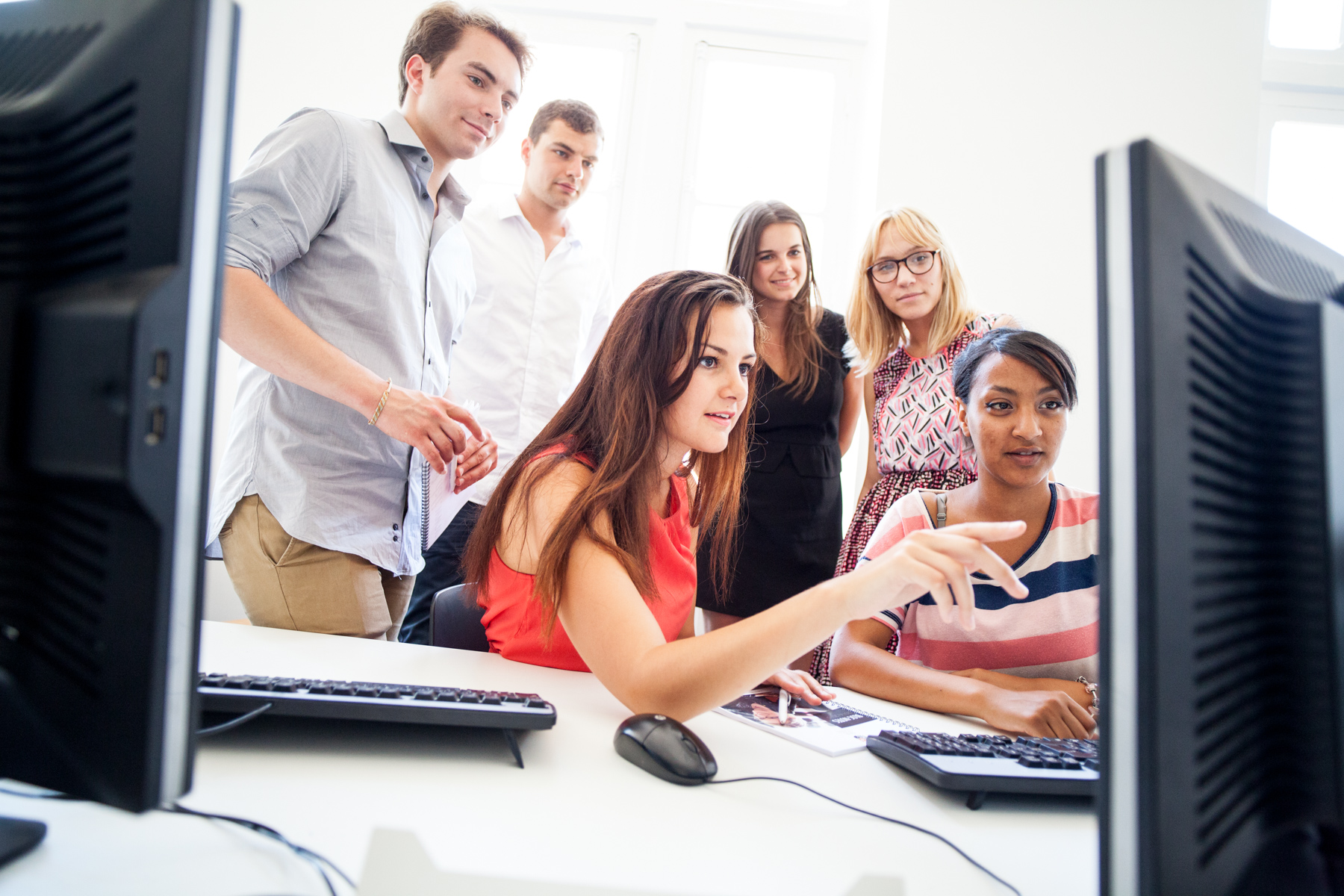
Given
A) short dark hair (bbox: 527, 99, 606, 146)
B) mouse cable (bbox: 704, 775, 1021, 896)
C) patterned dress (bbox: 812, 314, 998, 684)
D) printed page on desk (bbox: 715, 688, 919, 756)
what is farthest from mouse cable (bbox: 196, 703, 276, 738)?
short dark hair (bbox: 527, 99, 606, 146)

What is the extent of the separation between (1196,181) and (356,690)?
0.76 meters

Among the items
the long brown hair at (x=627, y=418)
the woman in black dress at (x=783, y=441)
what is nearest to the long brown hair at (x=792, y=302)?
the woman in black dress at (x=783, y=441)

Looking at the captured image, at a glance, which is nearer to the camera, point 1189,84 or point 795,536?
point 795,536

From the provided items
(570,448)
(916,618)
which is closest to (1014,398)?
(916,618)

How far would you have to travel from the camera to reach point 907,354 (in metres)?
2.12

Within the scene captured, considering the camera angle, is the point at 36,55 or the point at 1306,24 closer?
the point at 36,55

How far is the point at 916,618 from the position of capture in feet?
4.54

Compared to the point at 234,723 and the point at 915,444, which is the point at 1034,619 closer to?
Result: the point at 915,444

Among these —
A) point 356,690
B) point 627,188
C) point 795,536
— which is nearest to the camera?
point 356,690

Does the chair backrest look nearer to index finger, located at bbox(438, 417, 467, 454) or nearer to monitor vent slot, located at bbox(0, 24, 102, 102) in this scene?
index finger, located at bbox(438, 417, 467, 454)

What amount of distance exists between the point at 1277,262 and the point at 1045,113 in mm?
3001

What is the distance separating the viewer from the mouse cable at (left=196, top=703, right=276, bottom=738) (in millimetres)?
699

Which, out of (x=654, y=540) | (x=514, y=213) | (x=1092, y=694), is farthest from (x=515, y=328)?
(x=1092, y=694)

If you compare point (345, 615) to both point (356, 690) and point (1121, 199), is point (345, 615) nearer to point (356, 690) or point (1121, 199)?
point (356, 690)
